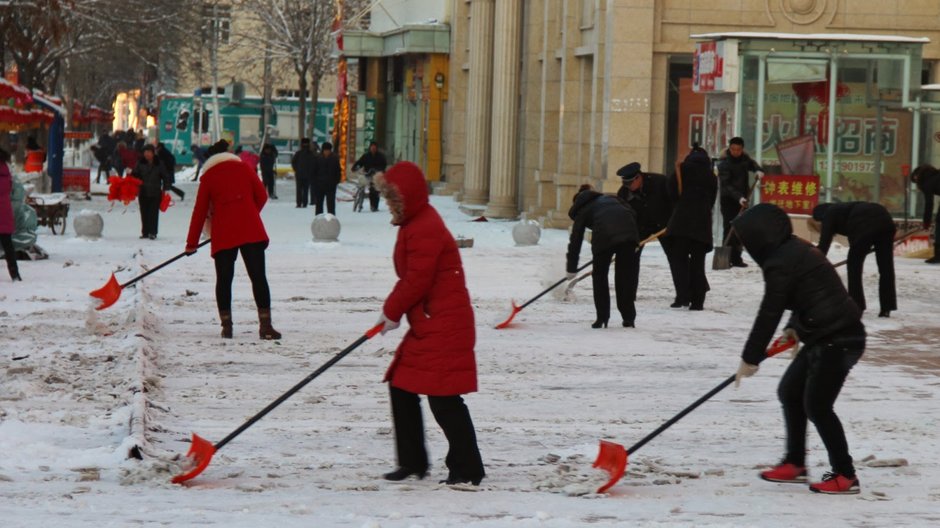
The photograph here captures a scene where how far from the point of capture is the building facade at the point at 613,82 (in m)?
27.3

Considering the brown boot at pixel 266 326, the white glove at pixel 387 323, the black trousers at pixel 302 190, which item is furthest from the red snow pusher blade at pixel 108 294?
the black trousers at pixel 302 190

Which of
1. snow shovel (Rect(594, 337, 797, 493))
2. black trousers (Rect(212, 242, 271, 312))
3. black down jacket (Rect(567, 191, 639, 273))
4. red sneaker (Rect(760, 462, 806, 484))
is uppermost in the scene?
black down jacket (Rect(567, 191, 639, 273))

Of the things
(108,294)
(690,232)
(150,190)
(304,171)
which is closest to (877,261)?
(690,232)

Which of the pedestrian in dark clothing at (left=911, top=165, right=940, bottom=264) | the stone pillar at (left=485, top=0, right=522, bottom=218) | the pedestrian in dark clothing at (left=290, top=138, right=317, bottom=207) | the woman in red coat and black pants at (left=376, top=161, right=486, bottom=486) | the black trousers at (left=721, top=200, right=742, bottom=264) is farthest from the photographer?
the pedestrian in dark clothing at (left=290, top=138, right=317, bottom=207)

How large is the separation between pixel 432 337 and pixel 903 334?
855cm

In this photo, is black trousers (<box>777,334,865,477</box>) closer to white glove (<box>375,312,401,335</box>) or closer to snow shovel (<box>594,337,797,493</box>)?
snow shovel (<box>594,337,797,493</box>)

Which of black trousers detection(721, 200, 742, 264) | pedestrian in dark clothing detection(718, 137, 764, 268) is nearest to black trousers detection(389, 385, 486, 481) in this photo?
black trousers detection(721, 200, 742, 264)

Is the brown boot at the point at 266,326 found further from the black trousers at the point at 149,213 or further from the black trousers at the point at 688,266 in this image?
the black trousers at the point at 149,213

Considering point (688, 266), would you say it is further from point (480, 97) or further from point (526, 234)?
point (480, 97)

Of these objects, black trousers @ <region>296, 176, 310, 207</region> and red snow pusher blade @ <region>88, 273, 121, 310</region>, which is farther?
black trousers @ <region>296, 176, 310, 207</region>

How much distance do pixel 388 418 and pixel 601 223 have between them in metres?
5.54

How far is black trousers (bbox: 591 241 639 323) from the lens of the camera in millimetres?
15656

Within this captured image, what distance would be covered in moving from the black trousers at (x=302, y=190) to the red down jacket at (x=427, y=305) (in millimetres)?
31721

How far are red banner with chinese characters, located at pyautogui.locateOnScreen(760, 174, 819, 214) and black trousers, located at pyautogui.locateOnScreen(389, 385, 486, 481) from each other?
17.2 m
